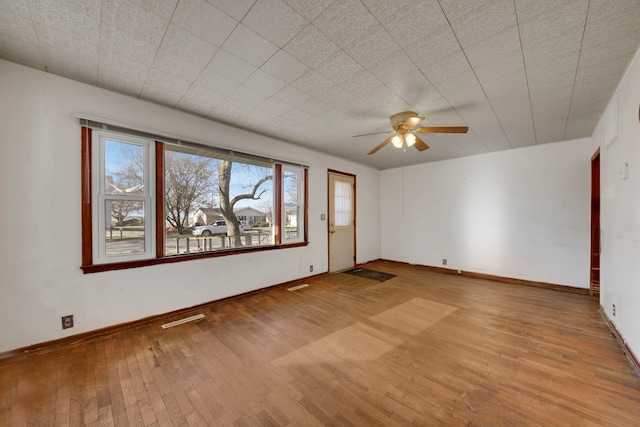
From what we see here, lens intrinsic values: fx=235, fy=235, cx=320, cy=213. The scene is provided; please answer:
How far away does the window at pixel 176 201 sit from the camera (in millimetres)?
2564

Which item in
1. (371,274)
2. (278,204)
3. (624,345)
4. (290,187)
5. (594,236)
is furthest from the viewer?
(371,274)

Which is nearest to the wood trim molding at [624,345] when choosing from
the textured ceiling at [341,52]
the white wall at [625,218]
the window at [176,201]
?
the white wall at [625,218]

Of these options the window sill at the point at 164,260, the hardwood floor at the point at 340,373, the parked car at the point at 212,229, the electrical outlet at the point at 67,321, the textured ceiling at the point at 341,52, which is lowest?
the hardwood floor at the point at 340,373

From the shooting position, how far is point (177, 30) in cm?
173

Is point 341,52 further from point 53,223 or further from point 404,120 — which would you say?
point 53,223

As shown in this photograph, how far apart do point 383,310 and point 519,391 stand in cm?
161

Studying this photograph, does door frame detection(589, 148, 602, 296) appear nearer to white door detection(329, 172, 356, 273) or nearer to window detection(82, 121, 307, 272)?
white door detection(329, 172, 356, 273)

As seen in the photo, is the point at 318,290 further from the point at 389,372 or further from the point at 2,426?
the point at 2,426

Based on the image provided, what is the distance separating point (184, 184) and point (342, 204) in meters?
3.35

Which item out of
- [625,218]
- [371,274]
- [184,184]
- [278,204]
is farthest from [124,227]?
[625,218]

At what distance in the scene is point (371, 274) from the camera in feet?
16.9

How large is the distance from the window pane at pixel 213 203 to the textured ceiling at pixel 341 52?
0.83 metres

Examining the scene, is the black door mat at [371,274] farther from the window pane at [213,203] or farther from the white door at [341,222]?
the window pane at [213,203]

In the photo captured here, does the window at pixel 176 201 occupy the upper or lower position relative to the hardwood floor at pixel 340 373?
upper
